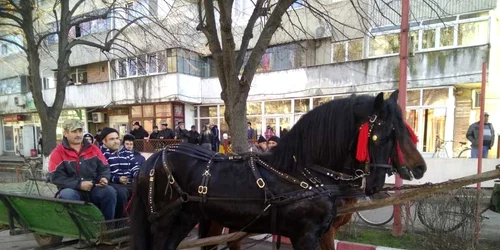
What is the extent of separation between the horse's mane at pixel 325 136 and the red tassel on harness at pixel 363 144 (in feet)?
0.20

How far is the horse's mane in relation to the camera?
2.11m

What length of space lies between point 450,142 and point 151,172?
11892mm

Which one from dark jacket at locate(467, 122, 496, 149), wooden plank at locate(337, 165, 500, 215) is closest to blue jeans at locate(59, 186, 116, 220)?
wooden plank at locate(337, 165, 500, 215)

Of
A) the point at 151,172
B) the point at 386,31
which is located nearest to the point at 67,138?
the point at 151,172

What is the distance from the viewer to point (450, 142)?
11.1m

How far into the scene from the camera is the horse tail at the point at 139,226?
2520 mm

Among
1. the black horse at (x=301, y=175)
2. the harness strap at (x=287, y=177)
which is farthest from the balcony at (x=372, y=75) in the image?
the harness strap at (x=287, y=177)

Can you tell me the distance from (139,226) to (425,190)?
2.25m

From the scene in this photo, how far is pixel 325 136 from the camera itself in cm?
213

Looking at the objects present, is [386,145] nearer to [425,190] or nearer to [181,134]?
[425,190]

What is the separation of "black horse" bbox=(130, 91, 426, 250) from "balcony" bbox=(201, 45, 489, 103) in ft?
35.1

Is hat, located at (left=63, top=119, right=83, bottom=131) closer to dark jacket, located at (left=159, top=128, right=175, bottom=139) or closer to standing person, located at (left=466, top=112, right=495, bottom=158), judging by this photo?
dark jacket, located at (left=159, top=128, right=175, bottom=139)

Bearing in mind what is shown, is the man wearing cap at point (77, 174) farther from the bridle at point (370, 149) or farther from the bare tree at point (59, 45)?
the bare tree at point (59, 45)

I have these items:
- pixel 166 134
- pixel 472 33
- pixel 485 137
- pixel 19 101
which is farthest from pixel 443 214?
pixel 19 101
